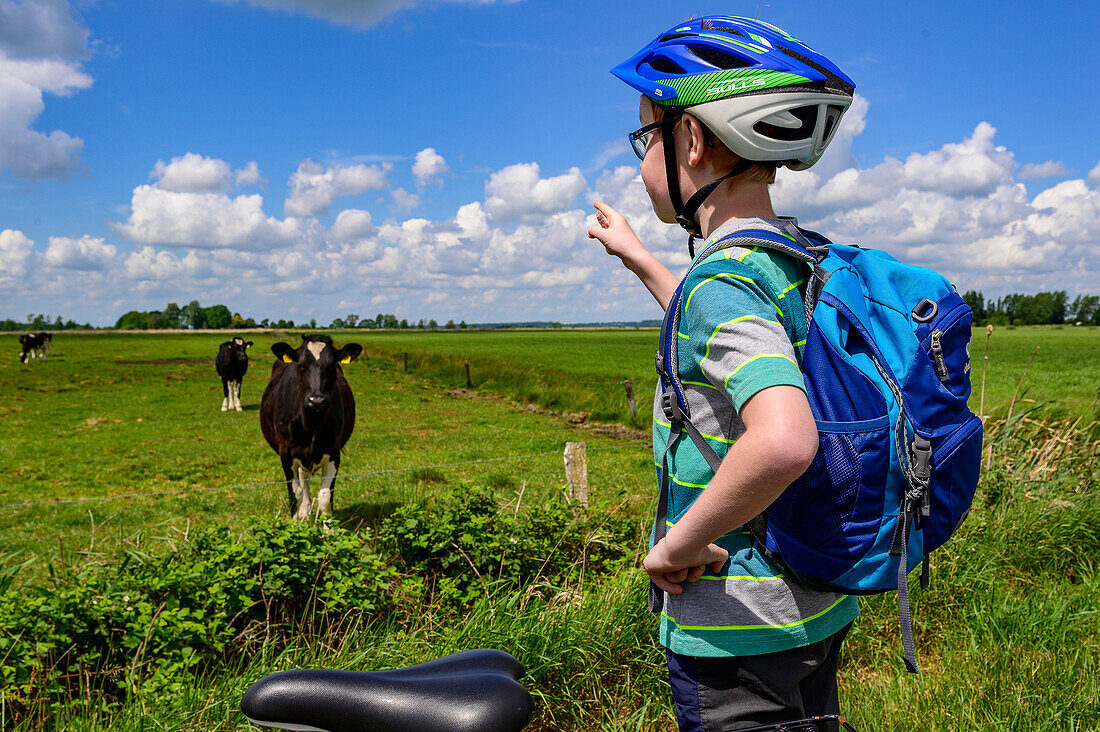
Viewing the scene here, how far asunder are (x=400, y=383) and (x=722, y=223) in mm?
28421

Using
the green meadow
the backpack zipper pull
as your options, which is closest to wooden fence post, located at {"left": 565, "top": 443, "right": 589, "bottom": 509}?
the green meadow

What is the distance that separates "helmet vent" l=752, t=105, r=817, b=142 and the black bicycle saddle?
4.09 feet

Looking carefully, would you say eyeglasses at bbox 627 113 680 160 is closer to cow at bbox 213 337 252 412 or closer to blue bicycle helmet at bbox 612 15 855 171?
blue bicycle helmet at bbox 612 15 855 171

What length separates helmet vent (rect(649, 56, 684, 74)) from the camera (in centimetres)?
159

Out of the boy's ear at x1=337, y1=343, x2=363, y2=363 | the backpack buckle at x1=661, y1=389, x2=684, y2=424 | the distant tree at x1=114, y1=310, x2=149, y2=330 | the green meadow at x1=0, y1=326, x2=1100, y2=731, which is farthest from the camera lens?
the distant tree at x1=114, y1=310, x2=149, y2=330

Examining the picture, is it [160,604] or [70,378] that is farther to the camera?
[70,378]

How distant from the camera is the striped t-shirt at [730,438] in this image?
4.17 ft

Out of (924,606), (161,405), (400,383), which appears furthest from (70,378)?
(924,606)

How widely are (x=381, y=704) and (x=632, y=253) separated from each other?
126cm

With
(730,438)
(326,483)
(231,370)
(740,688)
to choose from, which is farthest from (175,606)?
(231,370)

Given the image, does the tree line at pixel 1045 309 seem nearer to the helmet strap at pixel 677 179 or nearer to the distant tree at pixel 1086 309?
the distant tree at pixel 1086 309

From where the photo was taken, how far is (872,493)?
4.16 feet

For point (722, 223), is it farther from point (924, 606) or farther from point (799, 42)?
point (924, 606)

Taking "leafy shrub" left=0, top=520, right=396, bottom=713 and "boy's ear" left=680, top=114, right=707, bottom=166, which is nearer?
"boy's ear" left=680, top=114, right=707, bottom=166
